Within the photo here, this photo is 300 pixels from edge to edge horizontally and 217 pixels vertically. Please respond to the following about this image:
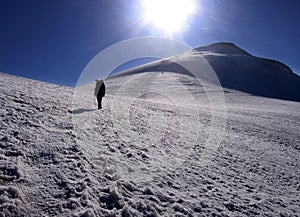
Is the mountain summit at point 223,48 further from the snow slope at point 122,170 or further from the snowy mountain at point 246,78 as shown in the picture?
the snow slope at point 122,170

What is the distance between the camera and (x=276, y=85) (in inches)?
2299

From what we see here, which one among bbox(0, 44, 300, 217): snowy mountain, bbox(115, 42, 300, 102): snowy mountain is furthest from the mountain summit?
bbox(0, 44, 300, 217): snowy mountain

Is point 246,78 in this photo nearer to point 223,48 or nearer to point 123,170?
point 223,48

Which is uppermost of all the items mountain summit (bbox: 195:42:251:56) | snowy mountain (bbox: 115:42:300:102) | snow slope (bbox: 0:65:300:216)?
mountain summit (bbox: 195:42:251:56)

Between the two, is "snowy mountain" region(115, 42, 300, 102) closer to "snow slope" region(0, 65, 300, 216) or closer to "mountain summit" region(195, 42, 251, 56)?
"mountain summit" region(195, 42, 251, 56)

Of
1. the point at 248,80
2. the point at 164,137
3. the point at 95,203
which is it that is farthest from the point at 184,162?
the point at 248,80

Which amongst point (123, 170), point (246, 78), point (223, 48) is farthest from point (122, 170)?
point (223, 48)

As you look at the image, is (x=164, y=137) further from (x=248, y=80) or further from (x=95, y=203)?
(x=248, y=80)

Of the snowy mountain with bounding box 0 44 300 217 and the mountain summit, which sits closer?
the snowy mountain with bounding box 0 44 300 217

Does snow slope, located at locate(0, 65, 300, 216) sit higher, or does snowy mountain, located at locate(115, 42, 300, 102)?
snowy mountain, located at locate(115, 42, 300, 102)

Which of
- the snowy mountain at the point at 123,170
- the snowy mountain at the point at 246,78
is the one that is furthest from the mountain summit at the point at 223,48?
the snowy mountain at the point at 123,170

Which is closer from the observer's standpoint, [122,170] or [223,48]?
[122,170]

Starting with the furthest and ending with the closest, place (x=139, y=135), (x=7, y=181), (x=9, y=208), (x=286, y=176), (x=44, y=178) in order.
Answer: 1. (x=139, y=135)
2. (x=286, y=176)
3. (x=44, y=178)
4. (x=7, y=181)
5. (x=9, y=208)

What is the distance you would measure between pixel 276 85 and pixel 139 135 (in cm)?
6207
